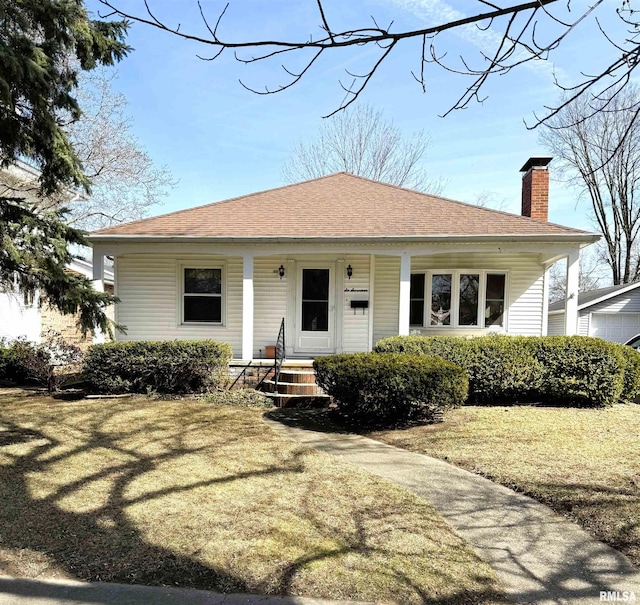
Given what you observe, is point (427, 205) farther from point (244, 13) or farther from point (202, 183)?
point (202, 183)

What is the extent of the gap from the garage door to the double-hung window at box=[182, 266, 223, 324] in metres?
15.0

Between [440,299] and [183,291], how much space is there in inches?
261

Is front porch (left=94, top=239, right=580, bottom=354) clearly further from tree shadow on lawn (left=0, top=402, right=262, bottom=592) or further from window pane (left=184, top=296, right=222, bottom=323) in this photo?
tree shadow on lawn (left=0, top=402, right=262, bottom=592)

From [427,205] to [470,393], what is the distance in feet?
18.6

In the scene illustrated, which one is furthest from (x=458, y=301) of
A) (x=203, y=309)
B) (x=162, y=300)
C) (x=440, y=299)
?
(x=162, y=300)

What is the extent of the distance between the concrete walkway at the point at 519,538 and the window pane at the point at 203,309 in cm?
707

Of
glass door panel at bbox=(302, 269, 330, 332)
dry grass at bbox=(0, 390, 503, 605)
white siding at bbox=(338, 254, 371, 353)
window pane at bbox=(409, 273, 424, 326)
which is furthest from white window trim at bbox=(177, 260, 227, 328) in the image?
dry grass at bbox=(0, 390, 503, 605)

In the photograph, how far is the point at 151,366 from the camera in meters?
8.56

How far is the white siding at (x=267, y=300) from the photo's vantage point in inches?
444

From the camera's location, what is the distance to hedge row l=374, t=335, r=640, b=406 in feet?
25.9

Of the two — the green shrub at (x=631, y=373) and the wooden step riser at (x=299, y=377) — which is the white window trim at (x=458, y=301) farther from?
the wooden step riser at (x=299, y=377)


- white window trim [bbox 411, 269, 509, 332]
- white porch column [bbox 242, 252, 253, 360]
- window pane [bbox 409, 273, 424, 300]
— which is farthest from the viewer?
window pane [bbox 409, 273, 424, 300]

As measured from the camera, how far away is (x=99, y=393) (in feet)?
28.5

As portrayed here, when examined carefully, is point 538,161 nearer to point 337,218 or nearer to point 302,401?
point 337,218
